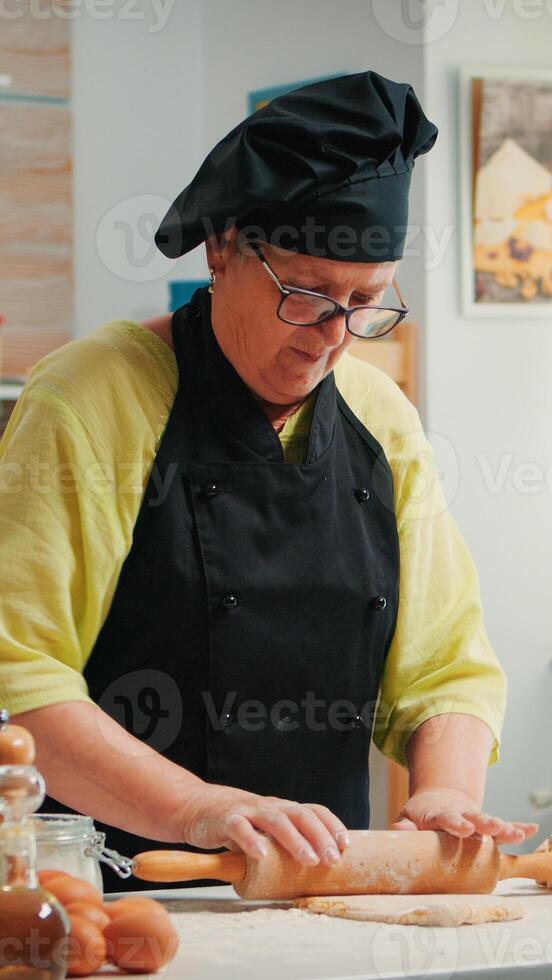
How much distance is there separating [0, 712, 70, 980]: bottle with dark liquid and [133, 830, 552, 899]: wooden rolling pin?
0.93 feet

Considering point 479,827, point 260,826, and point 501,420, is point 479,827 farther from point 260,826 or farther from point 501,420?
point 501,420

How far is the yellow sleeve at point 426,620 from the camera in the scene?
1.49 meters

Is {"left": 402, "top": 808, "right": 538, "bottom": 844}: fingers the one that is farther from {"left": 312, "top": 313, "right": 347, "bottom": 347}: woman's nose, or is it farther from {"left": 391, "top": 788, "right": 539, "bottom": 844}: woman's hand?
{"left": 312, "top": 313, "right": 347, "bottom": 347}: woman's nose

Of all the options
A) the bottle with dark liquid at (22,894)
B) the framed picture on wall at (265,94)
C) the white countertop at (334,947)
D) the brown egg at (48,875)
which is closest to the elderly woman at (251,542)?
the white countertop at (334,947)

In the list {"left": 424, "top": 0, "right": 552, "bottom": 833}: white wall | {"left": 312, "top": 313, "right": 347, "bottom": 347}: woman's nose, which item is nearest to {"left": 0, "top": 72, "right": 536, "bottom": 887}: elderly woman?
{"left": 312, "top": 313, "right": 347, "bottom": 347}: woman's nose

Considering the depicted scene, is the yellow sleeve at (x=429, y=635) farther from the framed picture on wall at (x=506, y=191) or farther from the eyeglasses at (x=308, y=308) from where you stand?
the framed picture on wall at (x=506, y=191)

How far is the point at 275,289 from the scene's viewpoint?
1364mm

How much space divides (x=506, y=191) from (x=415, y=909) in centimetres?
226

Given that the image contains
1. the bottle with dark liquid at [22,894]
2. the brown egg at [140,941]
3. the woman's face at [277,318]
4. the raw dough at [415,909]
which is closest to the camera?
the bottle with dark liquid at [22,894]

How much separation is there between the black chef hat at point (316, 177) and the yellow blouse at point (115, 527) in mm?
171

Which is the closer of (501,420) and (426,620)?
(426,620)

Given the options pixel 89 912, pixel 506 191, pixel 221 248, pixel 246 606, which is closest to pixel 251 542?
pixel 246 606

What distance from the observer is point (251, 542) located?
1.41 metres

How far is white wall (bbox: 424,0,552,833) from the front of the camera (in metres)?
3.04
